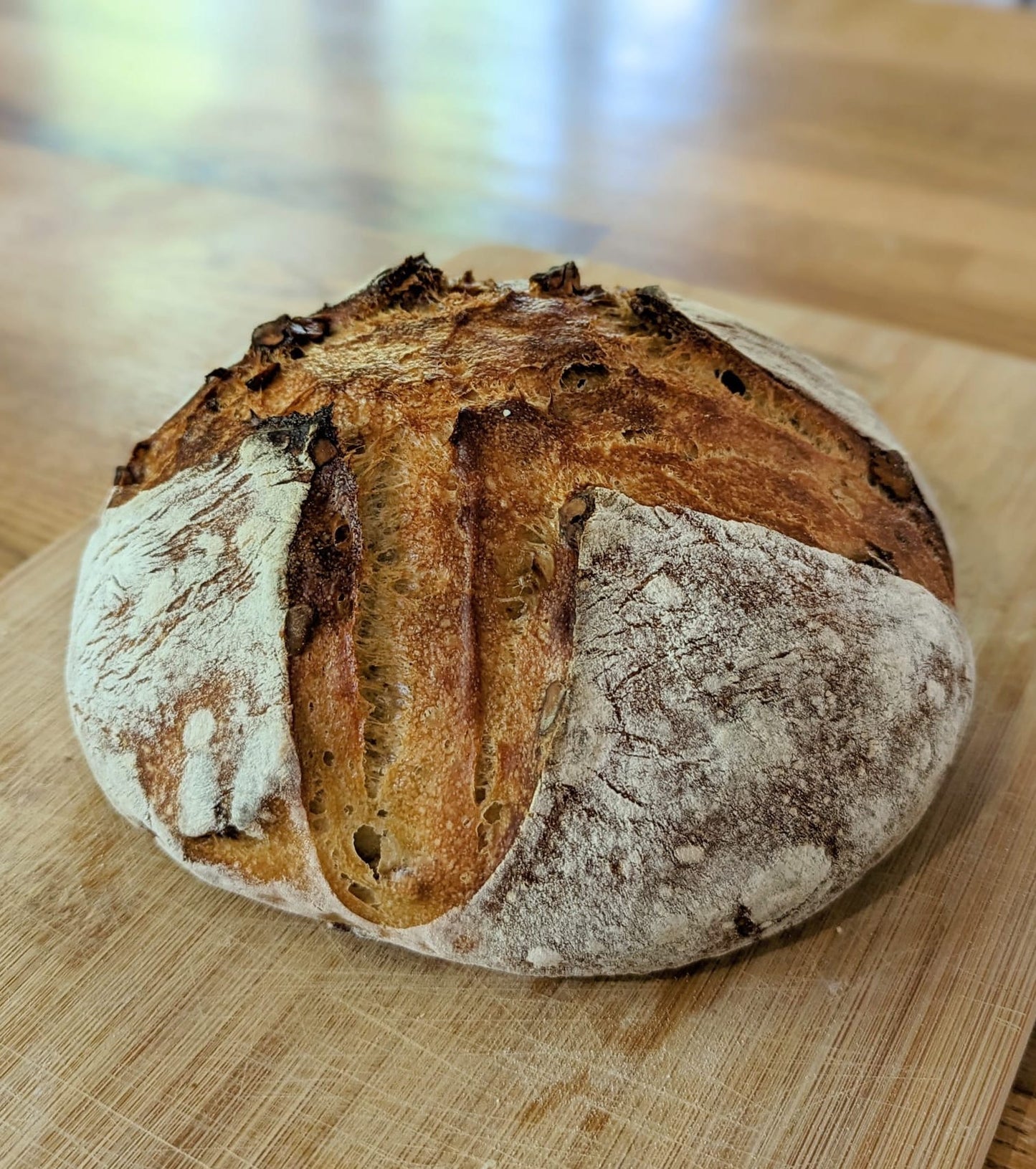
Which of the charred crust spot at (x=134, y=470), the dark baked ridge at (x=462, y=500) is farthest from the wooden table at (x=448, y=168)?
the dark baked ridge at (x=462, y=500)

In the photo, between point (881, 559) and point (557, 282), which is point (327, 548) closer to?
point (557, 282)

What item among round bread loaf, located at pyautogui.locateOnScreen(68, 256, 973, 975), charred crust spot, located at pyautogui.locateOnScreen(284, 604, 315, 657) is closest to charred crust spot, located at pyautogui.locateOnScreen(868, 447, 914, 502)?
round bread loaf, located at pyautogui.locateOnScreen(68, 256, 973, 975)

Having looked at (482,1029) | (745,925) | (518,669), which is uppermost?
(518,669)

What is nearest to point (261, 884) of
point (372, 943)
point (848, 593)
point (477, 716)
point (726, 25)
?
point (372, 943)

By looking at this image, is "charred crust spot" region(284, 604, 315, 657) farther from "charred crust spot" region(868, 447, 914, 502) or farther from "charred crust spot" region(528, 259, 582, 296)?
"charred crust spot" region(868, 447, 914, 502)

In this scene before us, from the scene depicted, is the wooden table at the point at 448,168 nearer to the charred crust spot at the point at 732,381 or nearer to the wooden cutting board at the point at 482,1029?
the wooden cutting board at the point at 482,1029

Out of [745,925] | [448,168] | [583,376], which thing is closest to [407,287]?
[583,376]

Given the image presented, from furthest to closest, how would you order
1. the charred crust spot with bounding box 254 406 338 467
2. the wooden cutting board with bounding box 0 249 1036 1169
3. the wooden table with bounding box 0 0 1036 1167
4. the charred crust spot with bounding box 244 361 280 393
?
1. the wooden table with bounding box 0 0 1036 1167
2. the charred crust spot with bounding box 244 361 280 393
3. the charred crust spot with bounding box 254 406 338 467
4. the wooden cutting board with bounding box 0 249 1036 1169

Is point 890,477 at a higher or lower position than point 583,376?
lower

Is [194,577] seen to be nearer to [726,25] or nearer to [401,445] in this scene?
[401,445]
